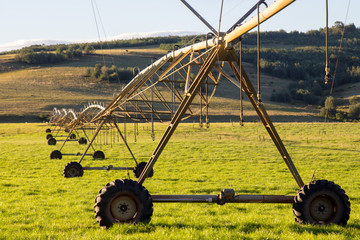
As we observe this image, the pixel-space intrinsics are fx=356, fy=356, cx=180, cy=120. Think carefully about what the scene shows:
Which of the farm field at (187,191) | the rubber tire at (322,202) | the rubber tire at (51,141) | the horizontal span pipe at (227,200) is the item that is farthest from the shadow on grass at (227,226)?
the rubber tire at (51,141)

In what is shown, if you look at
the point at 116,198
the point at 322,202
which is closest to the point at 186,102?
the point at 116,198

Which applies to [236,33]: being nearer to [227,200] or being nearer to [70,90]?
[227,200]

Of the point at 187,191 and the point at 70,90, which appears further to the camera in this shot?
the point at 70,90

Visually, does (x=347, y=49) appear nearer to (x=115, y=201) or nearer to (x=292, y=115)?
(x=292, y=115)

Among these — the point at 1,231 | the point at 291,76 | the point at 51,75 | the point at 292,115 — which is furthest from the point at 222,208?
the point at 291,76

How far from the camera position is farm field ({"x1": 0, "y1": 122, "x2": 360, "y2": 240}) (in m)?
8.60

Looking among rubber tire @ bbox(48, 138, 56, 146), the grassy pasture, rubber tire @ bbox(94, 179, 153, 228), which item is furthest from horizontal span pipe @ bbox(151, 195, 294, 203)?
the grassy pasture

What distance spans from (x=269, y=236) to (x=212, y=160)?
64.6 ft

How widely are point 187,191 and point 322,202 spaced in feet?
25.1

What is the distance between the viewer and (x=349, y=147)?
36.8 meters

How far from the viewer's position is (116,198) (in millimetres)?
8773

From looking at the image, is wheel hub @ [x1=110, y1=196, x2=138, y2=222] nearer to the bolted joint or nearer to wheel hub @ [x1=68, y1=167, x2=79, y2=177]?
the bolted joint

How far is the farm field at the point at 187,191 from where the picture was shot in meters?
8.60

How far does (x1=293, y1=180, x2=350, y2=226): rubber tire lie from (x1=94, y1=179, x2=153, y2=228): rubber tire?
3.81m
